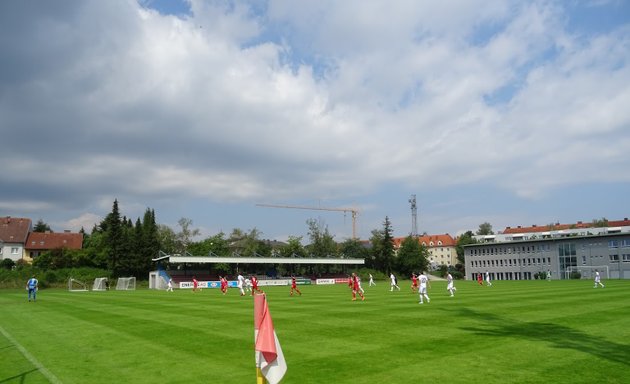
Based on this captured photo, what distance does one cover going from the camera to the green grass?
10312 mm

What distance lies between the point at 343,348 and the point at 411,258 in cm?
10473

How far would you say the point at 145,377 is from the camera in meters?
10.4

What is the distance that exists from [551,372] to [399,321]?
894 cm

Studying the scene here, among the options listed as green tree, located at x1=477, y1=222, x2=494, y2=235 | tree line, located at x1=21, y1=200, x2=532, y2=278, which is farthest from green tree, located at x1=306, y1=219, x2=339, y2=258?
green tree, located at x1=477, y1=222, x2=494, y2=235

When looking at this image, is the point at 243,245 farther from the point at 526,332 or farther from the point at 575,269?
the point at 526,332

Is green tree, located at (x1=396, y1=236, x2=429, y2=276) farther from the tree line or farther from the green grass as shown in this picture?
the green grass

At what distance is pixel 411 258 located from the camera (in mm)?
114812

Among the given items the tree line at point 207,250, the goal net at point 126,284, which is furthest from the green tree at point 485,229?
the goal net at point 126,284

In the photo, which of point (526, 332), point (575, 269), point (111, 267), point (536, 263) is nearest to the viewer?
point (526, 332)

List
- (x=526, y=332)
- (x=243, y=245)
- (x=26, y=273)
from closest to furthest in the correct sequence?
(x=526, y=332) < (x=26, y=273) < (x=243, y=245)

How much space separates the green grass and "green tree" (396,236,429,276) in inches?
3692

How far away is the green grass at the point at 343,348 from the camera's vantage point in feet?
33.8

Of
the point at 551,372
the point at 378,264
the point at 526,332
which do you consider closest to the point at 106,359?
the point at 551,372

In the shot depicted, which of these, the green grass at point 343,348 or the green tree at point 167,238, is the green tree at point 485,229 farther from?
the green grass at point 343,348
